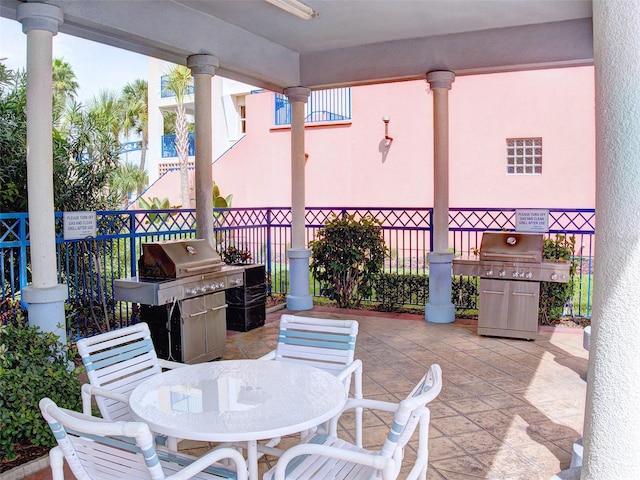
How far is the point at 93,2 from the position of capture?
4891mm

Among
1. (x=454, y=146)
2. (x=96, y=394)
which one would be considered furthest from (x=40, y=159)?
(x=454, y=146)

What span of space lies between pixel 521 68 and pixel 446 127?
1.13 m

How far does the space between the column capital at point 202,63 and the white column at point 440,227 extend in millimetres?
2813

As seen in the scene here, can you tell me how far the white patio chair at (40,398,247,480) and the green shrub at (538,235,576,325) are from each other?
564 centimetres

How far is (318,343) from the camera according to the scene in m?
3.65

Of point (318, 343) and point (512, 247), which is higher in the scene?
point (512, 247)

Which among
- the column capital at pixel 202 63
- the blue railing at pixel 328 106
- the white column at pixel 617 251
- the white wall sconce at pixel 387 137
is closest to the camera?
the white column at pixel 617 251

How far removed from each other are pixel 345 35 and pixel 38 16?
3626 millimetres

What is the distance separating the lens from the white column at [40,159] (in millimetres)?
4504

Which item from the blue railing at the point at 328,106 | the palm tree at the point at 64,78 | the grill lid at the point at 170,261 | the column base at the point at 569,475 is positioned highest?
the palm tree at the point at 64,78

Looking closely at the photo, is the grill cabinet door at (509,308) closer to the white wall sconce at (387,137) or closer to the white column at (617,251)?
the white column at (617,251)

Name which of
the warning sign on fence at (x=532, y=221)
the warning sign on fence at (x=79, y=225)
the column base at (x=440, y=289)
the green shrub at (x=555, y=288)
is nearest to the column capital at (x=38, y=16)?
the warning sign on fence at (x=79, y=225)

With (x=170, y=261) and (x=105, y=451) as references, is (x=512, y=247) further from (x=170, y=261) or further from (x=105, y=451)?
(x=105, y=451)

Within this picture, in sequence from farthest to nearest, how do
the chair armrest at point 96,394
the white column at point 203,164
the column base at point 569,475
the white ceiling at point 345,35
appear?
the white column at point 203,164, the white ceiling at point 345,35, the chair armrest at point 96,394, the column base at point 569,475
